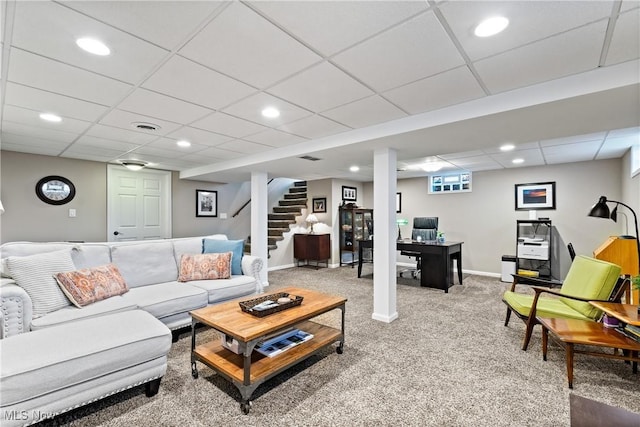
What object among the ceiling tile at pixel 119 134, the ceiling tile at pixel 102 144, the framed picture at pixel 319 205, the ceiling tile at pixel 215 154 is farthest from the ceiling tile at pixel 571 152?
the ceiling tile at pixel 102 144

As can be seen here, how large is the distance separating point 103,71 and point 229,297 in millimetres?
2464

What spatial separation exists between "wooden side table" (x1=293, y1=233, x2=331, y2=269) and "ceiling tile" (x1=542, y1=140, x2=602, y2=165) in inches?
178

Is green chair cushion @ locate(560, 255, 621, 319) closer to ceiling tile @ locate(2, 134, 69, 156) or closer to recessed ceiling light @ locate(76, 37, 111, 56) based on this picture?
recessed ceiling light @ locate(76, 37, 111, 56)

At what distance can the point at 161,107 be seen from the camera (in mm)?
2688

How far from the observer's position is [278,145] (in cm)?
411

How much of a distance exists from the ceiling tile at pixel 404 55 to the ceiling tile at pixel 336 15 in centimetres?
8

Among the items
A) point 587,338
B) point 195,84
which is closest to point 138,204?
point 195,84

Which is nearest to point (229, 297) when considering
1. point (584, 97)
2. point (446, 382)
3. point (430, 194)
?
point (446, 382)

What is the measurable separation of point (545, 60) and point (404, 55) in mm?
933

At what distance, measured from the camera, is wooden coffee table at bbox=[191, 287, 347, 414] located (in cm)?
192

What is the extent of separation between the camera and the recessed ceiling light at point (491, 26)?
152 cm

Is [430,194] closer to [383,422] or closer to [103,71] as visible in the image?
[383,422]

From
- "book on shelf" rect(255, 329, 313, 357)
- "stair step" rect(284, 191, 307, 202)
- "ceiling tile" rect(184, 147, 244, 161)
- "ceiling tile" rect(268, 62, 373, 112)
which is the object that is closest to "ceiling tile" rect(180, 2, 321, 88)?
"ceiling tile" rect(268, 62, 373, 112)

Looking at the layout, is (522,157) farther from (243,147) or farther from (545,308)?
(243,147)
